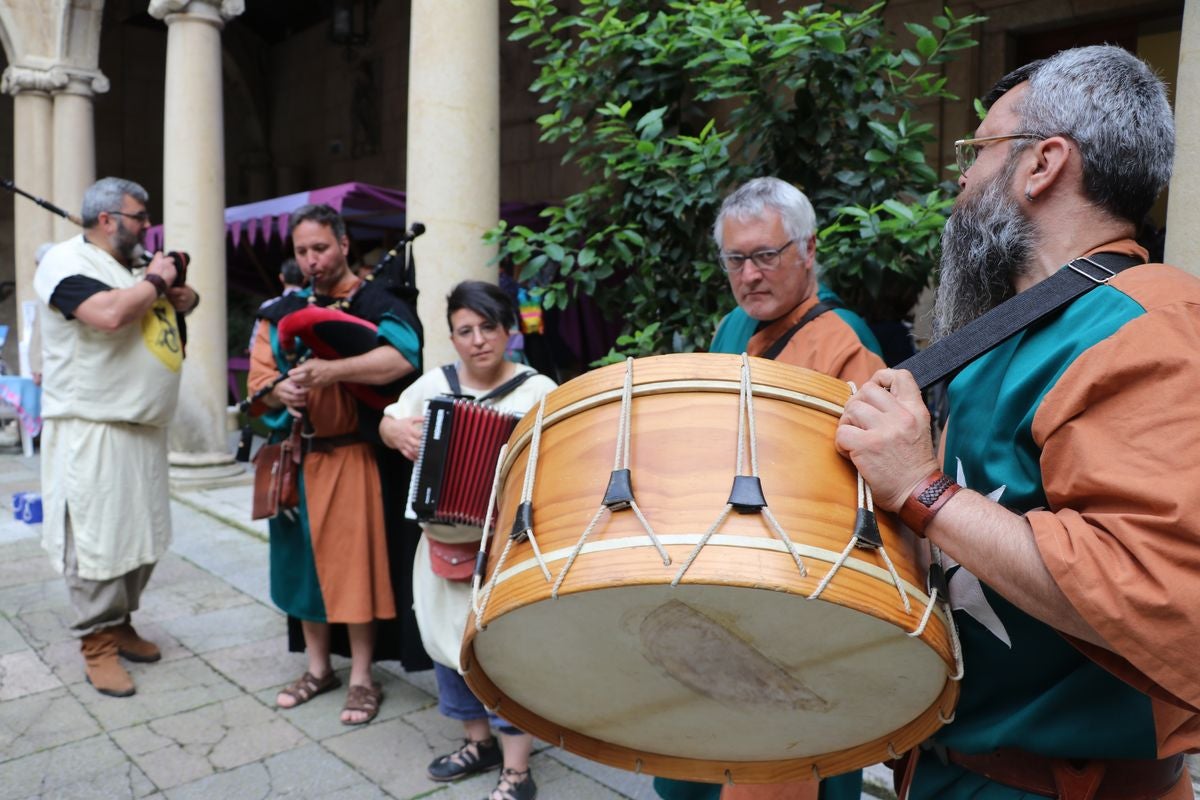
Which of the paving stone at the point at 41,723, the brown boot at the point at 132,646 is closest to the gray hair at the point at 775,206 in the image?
the paving stone at the point at 41,723

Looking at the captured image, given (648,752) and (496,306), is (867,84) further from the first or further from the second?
(648,752)

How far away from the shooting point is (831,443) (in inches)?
51.6

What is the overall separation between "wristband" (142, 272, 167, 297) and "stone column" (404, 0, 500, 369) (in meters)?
1.21

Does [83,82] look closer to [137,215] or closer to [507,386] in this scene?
[137,215]

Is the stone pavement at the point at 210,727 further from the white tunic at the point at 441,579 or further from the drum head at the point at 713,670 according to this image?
the drum head at the point at 713,670

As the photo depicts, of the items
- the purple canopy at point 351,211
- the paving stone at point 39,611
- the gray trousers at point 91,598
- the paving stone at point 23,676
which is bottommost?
the paving stone at point 39,611

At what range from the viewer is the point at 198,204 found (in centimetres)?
816

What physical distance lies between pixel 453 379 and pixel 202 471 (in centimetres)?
609

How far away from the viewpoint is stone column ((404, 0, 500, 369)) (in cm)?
462

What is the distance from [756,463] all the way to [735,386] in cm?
14

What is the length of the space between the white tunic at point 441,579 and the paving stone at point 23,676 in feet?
6.47

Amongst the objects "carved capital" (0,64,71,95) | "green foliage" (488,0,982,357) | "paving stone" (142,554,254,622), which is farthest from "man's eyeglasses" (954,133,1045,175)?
"carved capital" (0,64,71,95)

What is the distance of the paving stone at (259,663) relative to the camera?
4125mm

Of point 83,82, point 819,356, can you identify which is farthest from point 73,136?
point 819,356
